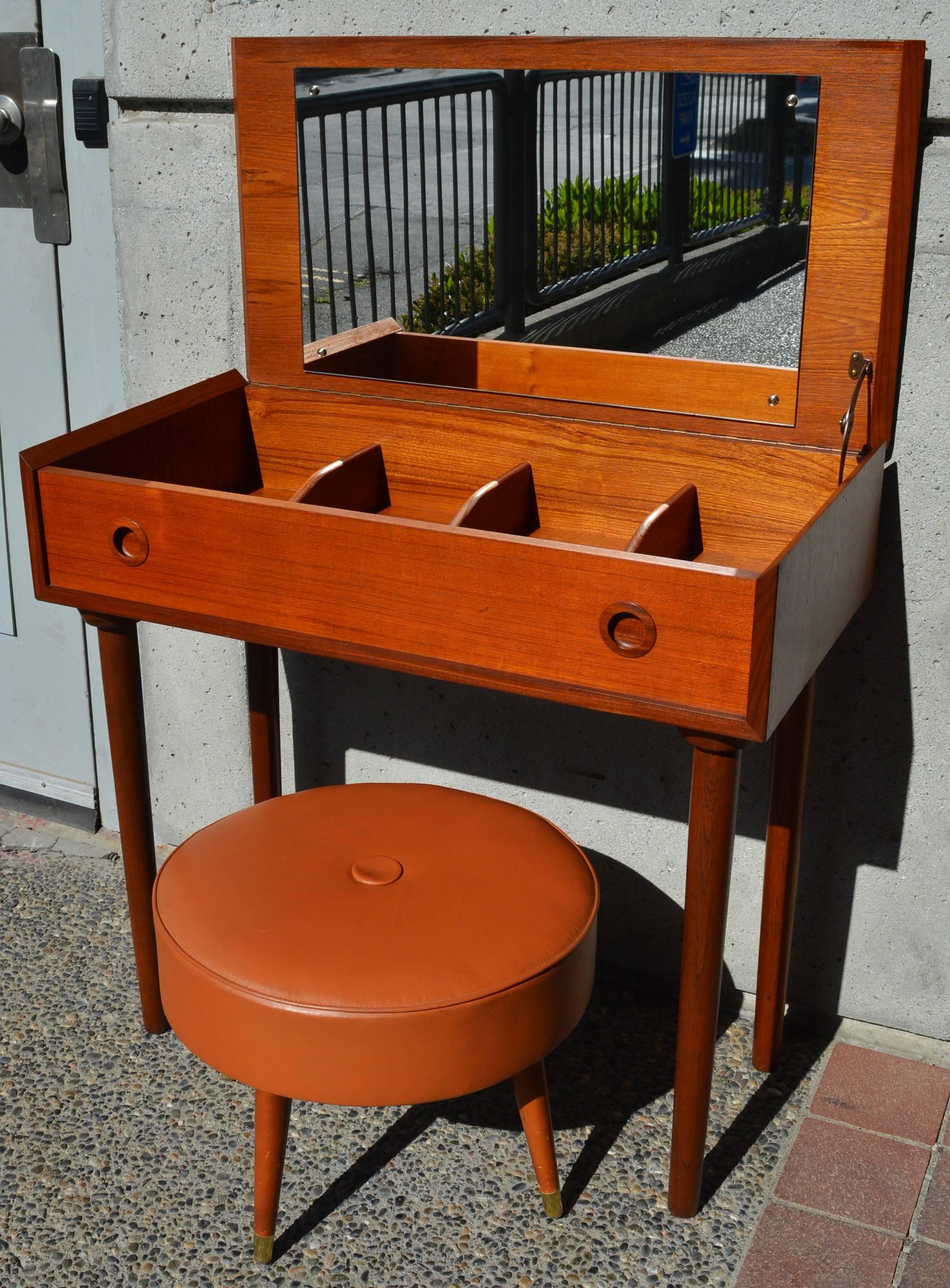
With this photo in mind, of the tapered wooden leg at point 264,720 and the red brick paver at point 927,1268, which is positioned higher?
the tapered wooden leg at point 264,720

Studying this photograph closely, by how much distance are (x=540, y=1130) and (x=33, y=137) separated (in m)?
1.93

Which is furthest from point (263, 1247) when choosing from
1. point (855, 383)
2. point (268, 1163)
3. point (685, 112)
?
point (685, 112)

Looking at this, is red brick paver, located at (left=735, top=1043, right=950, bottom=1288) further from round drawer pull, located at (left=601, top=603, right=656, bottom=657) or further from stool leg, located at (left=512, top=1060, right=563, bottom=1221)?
round drawer pull, located at (left=601, top=603, right=656, bottom=657)

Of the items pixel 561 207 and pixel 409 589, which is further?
pixel 561 207

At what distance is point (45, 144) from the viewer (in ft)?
8.00

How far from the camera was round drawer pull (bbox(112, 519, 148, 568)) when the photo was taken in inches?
72.4

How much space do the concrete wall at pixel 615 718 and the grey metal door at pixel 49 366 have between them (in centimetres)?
12

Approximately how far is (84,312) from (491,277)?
90 centimetres

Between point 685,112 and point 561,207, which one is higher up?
point 685,112

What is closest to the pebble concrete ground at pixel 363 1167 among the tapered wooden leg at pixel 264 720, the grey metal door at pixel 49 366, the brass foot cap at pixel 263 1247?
the brass foot cap at pixel 263 1247

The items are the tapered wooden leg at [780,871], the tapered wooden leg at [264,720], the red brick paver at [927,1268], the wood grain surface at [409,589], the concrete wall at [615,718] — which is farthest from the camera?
the tapered wooden leg at [264,720]

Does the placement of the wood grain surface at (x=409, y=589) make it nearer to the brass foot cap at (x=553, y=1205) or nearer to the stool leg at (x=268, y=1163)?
the stool leg at (x=268, y=1163)

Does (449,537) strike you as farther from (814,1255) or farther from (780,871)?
(814,1255)

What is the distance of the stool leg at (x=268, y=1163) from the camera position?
1.75 meters
